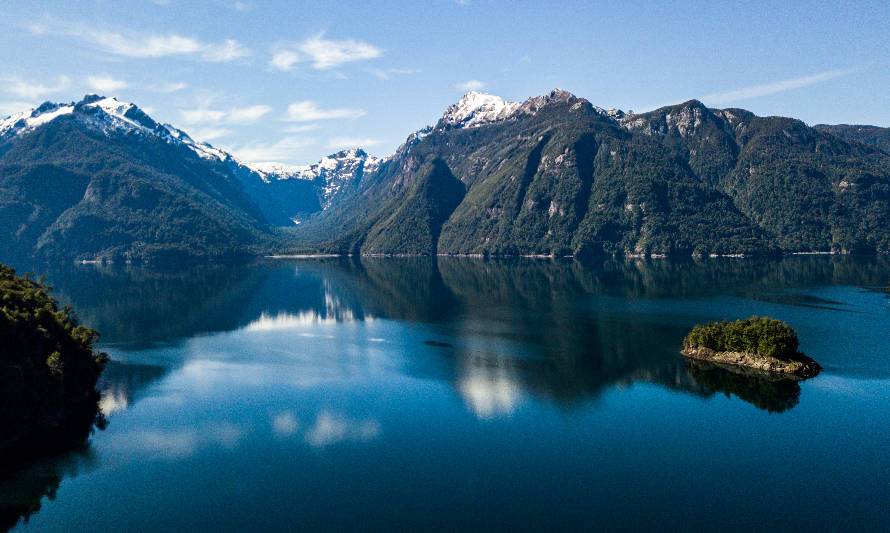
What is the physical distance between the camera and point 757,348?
117 metres

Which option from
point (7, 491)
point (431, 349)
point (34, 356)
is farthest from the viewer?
point (431, 349)

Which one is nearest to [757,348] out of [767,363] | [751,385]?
[767,363]

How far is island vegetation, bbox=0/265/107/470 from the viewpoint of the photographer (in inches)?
3204

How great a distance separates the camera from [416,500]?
6650 cm

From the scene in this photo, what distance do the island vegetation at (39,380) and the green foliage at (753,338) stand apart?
10934 centimetres

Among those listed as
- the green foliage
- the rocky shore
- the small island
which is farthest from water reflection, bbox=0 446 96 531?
the green foliage

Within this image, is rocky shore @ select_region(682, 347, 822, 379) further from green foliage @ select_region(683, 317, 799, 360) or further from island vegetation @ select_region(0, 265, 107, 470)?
island vegetation @ select_region(0, 265, 107, 470)

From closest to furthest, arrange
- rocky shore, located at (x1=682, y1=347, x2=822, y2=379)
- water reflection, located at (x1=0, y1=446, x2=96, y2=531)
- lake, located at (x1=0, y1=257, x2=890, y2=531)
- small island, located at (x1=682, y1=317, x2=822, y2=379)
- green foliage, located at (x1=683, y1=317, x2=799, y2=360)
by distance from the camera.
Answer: lake, located at (x1=0, y1=257, x2=890, y2=531) → water reflection, located at (x1=0, y1=446, x2=96, y2=531) → rocky shore, located at (x1=682, y1=347, x2=822, y2=379) → small island, located at (x1=682, y1=317, x2=822, y2=379) → green foliage, located at (x1=683, y1=317, x2=799, y2=360)

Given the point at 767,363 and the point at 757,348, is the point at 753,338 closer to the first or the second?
the point at 757,348

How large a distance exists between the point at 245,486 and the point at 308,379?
50231 mm

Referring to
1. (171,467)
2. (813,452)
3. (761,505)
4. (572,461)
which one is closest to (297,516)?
(171,467)

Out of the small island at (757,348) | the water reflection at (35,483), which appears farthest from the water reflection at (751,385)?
the water reflection at (35,483)

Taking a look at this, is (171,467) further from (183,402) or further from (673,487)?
(673,487)

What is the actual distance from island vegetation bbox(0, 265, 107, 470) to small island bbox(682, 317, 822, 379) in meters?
108
